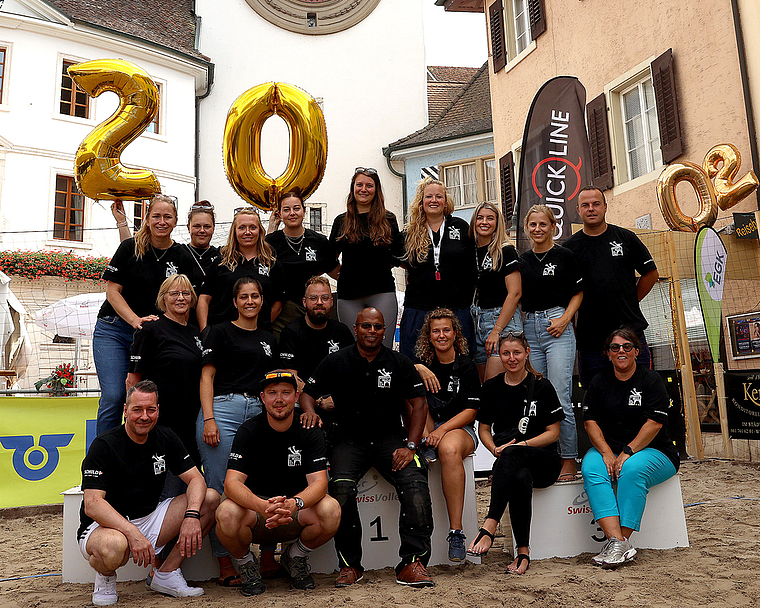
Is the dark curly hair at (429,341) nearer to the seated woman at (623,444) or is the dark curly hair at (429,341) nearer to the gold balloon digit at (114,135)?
the seated woman at (623,444)

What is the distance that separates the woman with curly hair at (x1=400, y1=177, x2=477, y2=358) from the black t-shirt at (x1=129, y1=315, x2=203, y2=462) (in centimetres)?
157

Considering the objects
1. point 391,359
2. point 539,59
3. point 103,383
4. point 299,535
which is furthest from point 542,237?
point 539,59

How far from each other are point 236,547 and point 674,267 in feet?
22.3

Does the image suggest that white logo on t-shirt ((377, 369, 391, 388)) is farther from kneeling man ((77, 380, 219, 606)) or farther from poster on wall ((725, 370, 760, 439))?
poster on wall ((725, 370, 760, 439))

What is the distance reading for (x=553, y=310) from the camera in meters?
5.31

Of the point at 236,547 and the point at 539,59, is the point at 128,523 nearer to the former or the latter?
the point at 236,547

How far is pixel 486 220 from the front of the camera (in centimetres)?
535

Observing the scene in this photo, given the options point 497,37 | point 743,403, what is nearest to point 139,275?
→ point 743,403

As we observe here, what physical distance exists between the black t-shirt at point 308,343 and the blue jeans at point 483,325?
103 centimetres

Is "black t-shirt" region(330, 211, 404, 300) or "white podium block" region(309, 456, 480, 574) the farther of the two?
"black t-shirt" region(330, 211, 404, 300)

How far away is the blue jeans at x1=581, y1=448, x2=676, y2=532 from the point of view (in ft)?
15.4

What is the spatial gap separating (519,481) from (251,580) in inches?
71.2

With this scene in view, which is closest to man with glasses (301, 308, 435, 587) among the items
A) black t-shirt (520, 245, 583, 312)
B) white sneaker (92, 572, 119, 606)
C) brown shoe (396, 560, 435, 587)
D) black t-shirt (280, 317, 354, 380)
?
black t-shirt (280, 317, 354, 380)

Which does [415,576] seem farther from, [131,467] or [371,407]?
[131,467]
